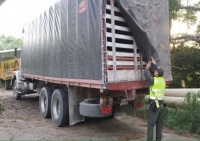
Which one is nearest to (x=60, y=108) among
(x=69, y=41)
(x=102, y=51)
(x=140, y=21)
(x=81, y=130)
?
(x=81, y=130)

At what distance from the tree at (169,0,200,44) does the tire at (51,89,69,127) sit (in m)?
9.51

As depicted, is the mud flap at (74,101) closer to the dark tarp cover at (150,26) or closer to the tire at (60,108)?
the tire at (60,108)

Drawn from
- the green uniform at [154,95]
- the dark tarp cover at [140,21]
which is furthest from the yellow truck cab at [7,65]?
the green uniform at [154,95]

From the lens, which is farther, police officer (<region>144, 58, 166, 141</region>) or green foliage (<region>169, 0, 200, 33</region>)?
green foliage (<region>169, 0, 200, 33</region>)

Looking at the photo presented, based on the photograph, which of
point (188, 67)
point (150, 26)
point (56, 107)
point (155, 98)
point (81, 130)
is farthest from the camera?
point (188, 67)

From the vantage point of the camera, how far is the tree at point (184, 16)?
12948 millimetres

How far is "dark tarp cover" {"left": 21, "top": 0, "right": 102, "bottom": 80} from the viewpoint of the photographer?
4586 mm

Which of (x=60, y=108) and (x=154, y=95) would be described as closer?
(x=154, y=95)

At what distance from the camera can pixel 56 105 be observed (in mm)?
6574

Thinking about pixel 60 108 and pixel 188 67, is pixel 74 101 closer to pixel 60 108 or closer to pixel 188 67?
pixel 60 108

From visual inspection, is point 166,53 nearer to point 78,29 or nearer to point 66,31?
point 78,29

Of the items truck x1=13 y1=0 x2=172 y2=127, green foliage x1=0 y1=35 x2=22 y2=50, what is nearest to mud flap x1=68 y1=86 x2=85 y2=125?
truck x1=13 y1=0 x2=172 y2=127

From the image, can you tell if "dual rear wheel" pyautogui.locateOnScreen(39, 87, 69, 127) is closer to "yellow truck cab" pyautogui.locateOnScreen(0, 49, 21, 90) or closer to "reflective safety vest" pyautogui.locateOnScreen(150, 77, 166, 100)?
"reflective safety vest" pyautogui.locateOnScreen(150, 77, 166, 100)

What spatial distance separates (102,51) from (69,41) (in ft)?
5.44
